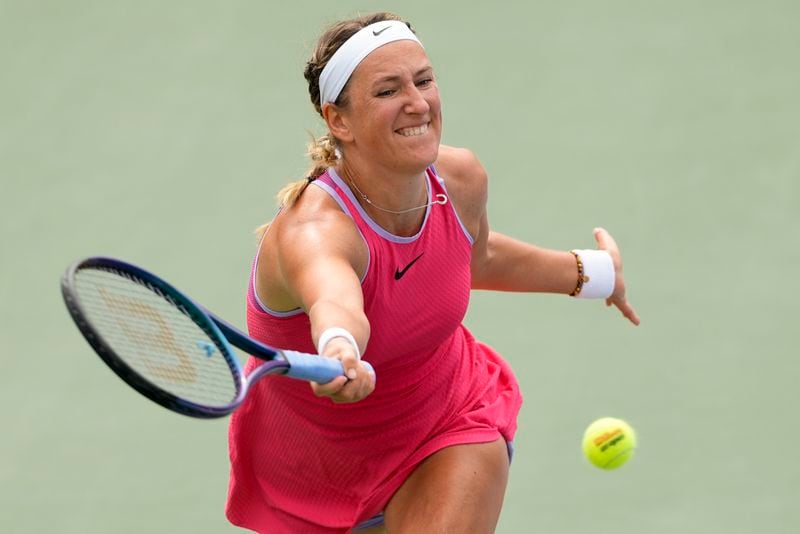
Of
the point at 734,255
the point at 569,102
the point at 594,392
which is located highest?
the point at 569,102

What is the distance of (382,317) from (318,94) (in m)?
0.48

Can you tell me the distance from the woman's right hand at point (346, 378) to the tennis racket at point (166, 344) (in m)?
0.01

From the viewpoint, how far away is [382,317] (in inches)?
122

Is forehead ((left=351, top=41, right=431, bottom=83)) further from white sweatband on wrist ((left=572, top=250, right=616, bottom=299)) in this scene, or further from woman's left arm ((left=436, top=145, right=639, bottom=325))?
white sweatband on wrist ((left=572, top=250, right=616, bottom=299))

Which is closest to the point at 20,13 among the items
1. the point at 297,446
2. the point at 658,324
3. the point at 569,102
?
the point at 569,102

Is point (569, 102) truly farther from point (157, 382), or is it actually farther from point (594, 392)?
point (157, 382)

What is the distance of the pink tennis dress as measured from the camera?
10.3ft

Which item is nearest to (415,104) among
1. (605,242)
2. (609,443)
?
(605,242)

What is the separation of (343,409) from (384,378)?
0.11 meters

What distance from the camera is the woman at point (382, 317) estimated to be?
3.06m

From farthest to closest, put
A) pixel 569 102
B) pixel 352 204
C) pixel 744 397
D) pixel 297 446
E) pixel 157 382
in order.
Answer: pixel 569 102
pixel 744 397
pixel 297 446
pixel 352 204
pixel 157 382

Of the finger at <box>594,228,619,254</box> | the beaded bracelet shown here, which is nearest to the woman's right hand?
the beaded bracelet

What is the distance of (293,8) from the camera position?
20.2ft

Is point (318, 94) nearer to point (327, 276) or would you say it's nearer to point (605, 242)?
point (327, 276)
